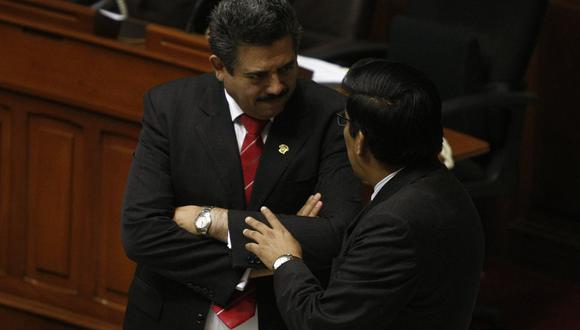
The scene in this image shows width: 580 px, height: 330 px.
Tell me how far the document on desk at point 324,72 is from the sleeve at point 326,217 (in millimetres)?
980

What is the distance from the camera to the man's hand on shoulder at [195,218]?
2.24 metres

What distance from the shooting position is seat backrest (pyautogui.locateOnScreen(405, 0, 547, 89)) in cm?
387

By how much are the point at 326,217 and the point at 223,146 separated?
0.26 metres

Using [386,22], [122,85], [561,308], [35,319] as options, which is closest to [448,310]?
[122,85]

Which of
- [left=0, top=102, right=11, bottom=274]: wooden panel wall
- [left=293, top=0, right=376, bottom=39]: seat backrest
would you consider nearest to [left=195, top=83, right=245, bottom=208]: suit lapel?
[left=0, top=102, right=11, bottom=274]: wooden panel wall

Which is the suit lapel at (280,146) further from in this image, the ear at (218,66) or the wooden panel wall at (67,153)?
the wooden panel wall at (67,153)

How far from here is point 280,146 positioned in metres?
2.29

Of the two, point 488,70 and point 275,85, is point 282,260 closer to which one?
point 275,85

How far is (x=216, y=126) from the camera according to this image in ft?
7.57

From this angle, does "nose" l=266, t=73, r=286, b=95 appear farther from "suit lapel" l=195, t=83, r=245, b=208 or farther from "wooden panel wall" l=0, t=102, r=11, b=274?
"wooden panel wall" l=0, t=102, r=11, b=274

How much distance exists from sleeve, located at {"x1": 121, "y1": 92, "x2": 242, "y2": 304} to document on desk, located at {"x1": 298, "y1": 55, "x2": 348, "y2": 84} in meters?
1.03

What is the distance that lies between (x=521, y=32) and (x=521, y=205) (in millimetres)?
967

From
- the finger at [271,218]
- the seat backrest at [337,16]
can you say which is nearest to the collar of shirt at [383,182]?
the finger at [271,218]

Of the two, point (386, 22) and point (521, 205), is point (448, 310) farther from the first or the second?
point (386, 22)
